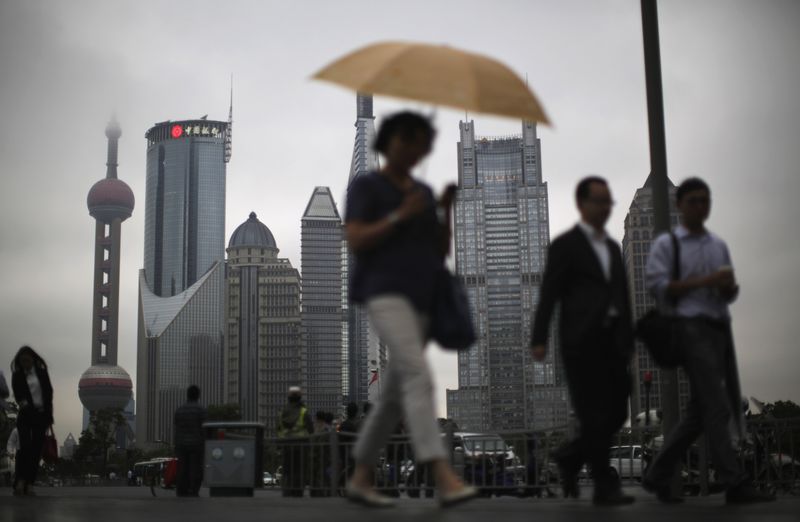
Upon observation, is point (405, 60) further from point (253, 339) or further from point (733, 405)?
point (253, 339)

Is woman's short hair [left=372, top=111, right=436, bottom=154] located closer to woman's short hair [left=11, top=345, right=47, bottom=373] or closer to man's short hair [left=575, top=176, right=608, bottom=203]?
man's short hair [left=575, top=176, right=608, bottom=203]

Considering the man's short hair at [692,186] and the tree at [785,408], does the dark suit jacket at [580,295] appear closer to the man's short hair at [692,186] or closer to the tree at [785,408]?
the man's short hair at [692,186]

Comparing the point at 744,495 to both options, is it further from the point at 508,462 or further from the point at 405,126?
the point at 508,462

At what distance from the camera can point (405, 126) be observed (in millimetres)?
5500

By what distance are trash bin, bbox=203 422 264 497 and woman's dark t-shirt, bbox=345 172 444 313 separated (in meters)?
10.0

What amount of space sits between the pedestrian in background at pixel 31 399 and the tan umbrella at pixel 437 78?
683 cm

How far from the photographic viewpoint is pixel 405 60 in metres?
5.67

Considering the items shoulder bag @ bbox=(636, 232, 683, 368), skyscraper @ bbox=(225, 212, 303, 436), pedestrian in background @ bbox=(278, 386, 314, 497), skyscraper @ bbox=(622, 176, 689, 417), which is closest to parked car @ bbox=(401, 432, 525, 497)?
pedestrian in background @ bbox=(278, 386, 314, 497)

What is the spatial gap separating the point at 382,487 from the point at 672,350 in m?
6.98

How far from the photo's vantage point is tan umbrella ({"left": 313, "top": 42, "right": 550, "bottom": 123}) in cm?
551

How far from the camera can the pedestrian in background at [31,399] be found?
11.5 m

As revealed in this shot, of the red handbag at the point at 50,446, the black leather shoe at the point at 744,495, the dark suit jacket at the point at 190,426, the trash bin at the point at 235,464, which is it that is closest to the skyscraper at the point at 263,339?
the dark suit jacket at the point at 190,426

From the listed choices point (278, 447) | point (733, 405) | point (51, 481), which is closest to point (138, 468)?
point (51, 481)

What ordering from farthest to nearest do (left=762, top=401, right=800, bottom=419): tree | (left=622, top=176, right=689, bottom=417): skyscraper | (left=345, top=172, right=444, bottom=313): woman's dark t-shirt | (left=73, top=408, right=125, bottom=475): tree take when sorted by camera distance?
1. (left=622, top=176, right=689, bottom=417): skyscraper
2. (left=73, top=408, right=125, bottom=475): tree
3. (left=762, top=401, right=800, bottom=419): tree
4. (left=345, top=172, right=444, bottom=313): woman's dark t-shirt
